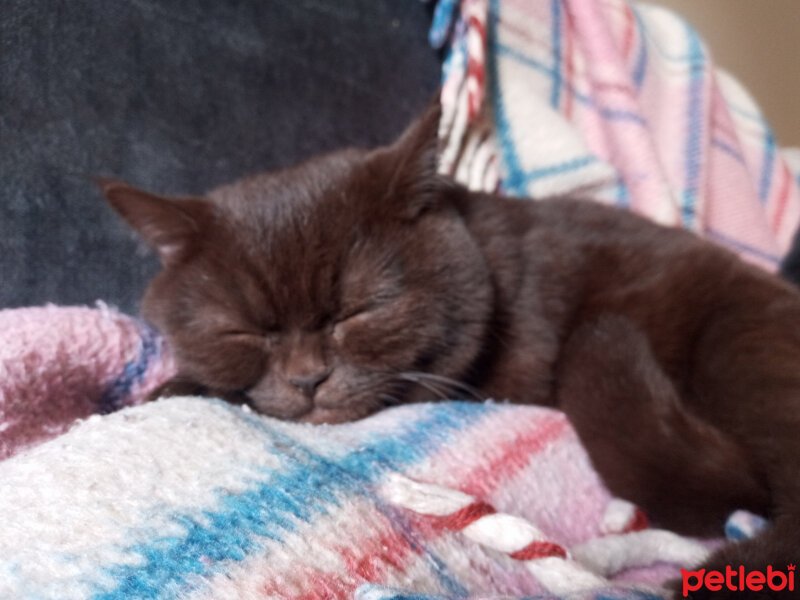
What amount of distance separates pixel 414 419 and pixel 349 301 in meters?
0.18

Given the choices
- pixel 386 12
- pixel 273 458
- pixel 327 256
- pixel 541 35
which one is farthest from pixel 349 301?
pixel 541 35

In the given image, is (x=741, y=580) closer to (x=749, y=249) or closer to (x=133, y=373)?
(x=133, y=373)

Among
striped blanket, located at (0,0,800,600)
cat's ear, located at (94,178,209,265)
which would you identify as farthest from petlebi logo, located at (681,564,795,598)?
cat's ear, located at (94,178,209,265)

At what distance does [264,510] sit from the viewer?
0.56 meters

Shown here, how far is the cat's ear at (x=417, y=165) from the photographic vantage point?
88 centimetres

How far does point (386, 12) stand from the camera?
1327mm

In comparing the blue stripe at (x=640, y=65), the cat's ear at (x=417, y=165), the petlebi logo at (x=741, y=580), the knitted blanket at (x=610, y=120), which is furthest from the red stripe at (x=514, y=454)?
the blue stripe at (x=640, y=65)

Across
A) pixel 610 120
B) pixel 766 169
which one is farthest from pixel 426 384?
pixel 766 169

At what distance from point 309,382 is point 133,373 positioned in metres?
0.30

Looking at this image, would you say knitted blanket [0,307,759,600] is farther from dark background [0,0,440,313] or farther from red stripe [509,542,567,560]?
Result: dark background [0,0,440,313]

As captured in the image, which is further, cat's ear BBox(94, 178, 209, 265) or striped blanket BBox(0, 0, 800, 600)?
cat's ear BBox(94, 178, 209, 265)

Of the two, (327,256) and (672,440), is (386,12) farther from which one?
(672,440)

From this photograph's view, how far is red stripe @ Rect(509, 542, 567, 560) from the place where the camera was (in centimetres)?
63

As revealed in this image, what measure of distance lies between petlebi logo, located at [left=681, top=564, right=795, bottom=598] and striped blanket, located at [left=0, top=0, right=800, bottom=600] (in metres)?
0.03
